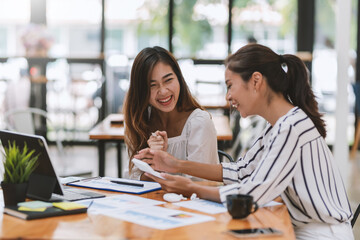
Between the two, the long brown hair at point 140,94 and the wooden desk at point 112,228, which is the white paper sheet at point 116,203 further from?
the long brown hair at point 140,94

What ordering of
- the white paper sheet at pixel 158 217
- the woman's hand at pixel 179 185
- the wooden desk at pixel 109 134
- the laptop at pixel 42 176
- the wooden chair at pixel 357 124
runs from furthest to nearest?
the wooden chair at pixel 357 124 → the wooden desk at pixel 109 134 → the woman's hand at pixel 179 185 → the laptop at pixel 42 176 → the white paper sheet at pixel 158 217

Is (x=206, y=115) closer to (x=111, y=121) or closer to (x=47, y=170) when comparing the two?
(x=47, y=170)

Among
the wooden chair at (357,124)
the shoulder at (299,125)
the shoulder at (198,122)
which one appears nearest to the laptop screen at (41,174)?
the shoulder at (299,125)

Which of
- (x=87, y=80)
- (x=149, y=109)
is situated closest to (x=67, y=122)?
(x=87, y=80)

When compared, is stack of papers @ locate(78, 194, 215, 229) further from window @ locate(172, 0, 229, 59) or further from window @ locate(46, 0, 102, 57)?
window @ locate(46, 0, 102, 57)

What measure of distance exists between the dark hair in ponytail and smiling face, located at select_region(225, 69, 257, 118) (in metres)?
0.02

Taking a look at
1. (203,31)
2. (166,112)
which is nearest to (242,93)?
(166,112)

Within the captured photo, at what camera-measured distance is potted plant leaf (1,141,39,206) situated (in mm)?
1708

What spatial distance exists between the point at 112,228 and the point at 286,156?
60 centimetres

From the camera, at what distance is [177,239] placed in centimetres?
142

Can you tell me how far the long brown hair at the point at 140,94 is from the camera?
2.59 metres

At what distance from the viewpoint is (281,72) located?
80.0 inches

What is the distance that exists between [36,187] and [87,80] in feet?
18.6

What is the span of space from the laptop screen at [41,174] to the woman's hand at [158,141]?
2.27ft
